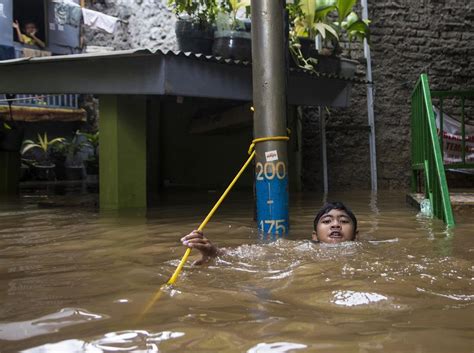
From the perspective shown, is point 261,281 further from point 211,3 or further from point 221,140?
point 221,140

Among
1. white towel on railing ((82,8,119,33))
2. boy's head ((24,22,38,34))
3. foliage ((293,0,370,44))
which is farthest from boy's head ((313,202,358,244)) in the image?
boy's head ((24,22,38,34))

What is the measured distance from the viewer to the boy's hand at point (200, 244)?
2.96 meters

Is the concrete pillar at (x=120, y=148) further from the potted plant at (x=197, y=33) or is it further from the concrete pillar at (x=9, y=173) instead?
the concrete pillar at (x=9, y=173)

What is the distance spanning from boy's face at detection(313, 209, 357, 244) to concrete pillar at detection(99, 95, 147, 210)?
342 cm

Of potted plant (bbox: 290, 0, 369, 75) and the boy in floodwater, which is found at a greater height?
potted plant (bbox: 290, 0, 369, 75)

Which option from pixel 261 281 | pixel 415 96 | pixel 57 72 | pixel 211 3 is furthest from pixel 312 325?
pixel 211 3

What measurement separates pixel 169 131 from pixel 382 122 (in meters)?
4.61

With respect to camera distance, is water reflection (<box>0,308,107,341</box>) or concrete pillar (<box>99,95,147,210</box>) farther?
concrete pillar (<box>99,95,147,210</box>)

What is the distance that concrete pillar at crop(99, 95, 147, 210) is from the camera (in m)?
6.78

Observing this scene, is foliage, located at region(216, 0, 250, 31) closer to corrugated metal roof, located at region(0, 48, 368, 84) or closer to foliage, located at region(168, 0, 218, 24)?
foliage, located at region(168, 0, 218, 24)

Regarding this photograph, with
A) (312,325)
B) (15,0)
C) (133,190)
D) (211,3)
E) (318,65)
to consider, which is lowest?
(312,325)

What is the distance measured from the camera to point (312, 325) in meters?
1.88

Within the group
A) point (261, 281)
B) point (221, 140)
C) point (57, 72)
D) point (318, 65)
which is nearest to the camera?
point (261, 281)

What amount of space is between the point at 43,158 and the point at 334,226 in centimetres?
1247
